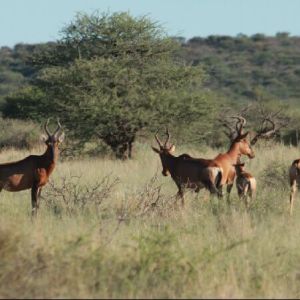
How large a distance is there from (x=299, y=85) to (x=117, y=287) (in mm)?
66677

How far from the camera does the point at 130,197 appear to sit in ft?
41.1

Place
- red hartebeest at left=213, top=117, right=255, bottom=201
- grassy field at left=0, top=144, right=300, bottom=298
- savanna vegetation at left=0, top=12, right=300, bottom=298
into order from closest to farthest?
1. grassy field at left=0, top=144, right=300, bottom=298
2. savanna vegetation at left=0, top=12, right=300, bottom=298
3. red hartebeest at left=213, top=117, right=255, bottom=201

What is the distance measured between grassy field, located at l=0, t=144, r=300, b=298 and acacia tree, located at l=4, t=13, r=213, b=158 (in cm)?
1217

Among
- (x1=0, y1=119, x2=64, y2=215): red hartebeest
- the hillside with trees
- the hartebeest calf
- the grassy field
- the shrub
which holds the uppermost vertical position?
the hillside with trees

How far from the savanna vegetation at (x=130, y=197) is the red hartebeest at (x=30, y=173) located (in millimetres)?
236

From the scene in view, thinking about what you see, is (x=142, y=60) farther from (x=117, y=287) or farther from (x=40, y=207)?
(x=117, y=287)

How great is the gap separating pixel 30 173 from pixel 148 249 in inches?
223

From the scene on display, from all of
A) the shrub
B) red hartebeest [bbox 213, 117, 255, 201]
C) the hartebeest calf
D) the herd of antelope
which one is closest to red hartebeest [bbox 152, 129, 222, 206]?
the herd of antelope

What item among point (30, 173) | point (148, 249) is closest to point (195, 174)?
point (30, 173)

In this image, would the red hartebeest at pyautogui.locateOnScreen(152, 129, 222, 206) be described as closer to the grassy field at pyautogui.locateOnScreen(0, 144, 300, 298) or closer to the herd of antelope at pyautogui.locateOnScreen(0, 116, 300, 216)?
the herd of antelope at pyautogui.locateOnScreen(0, 116, 300, 216)

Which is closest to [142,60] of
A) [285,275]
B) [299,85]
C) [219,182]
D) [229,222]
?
[219,182]

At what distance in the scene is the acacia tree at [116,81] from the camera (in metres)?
24.8

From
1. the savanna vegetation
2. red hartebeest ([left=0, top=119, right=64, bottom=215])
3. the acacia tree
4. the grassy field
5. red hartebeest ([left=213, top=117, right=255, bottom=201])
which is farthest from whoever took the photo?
the acacia tree

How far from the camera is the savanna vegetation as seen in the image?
697cm
